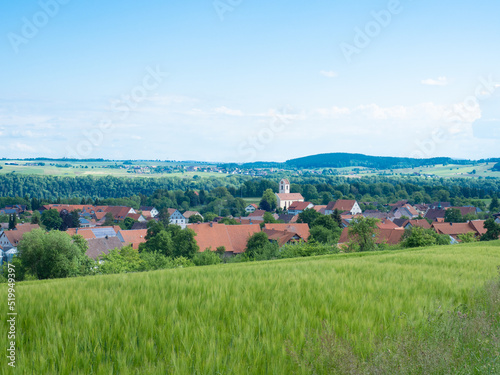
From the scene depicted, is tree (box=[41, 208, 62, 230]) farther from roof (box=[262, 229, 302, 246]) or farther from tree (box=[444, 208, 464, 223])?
tree (box=[444, 208, 464, 223])

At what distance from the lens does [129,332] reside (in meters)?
4.27

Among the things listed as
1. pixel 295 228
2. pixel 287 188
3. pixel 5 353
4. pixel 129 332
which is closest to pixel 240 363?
pixel 129 332

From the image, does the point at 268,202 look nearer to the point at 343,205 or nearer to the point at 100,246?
the point at 343,205

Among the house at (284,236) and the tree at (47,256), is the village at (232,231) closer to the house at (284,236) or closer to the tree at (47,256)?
the house at (284,236)

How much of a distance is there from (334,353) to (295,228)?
66952 millimetres

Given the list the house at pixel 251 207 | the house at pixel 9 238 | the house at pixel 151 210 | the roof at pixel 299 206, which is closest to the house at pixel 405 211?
the roof at pixel 299 206

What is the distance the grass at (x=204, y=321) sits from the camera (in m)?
3.64

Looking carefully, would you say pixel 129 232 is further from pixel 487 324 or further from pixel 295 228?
pixel 487 324

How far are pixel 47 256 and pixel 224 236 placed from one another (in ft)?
95.4

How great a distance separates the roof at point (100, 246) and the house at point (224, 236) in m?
11.2

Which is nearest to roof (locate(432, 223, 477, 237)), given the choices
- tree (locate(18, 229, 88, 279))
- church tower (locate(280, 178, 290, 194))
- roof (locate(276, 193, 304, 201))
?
tree (locate(18, 229, 88, 279))

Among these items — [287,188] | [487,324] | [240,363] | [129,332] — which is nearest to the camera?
[240,363]

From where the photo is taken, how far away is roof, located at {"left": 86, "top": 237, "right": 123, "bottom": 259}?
5083cm

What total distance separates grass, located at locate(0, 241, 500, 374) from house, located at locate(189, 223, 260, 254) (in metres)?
50.7
